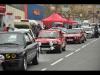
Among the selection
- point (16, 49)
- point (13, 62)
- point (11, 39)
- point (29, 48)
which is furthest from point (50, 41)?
point (13, 62)

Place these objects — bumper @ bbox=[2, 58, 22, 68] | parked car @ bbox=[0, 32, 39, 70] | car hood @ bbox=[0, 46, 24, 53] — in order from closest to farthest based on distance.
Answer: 1. bumper @ bbox=[2, 58, 22, 68]
2. parked car @ bbox=[0, 32, 39, 70]
3. car hood @ bbox=[0, 46, 24, 53]

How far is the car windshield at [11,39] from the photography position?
40.5ft

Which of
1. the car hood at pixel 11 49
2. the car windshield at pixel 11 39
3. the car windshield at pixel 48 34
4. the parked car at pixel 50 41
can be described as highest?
the car windshield at pixel 11 39

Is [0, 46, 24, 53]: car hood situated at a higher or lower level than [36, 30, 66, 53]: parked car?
higher

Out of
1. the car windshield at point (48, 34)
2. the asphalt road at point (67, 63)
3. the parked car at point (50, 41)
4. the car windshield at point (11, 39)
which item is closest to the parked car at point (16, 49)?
the car windshield at point (11, 39)

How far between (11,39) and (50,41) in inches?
357

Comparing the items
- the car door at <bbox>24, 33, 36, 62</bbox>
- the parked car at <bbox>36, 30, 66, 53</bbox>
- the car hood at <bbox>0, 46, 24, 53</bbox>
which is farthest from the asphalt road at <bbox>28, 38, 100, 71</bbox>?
the parked car at <bbox>36, 30, 66, 53</bbox>

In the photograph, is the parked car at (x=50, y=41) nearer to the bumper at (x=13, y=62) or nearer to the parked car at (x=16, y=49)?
the parked car at (x=16, y=49)

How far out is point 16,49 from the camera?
1170cm

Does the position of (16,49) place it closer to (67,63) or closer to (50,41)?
(67,63)

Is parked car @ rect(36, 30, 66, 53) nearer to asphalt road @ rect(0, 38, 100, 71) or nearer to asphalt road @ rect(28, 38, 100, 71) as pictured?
asphalt road @ rect(0, 38, 100, 71)

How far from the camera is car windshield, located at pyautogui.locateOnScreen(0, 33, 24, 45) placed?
40.5ft

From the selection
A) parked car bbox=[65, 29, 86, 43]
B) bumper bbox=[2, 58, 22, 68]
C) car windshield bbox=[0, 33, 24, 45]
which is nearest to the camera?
bumper bbox=[2, 58, 22, 68]
